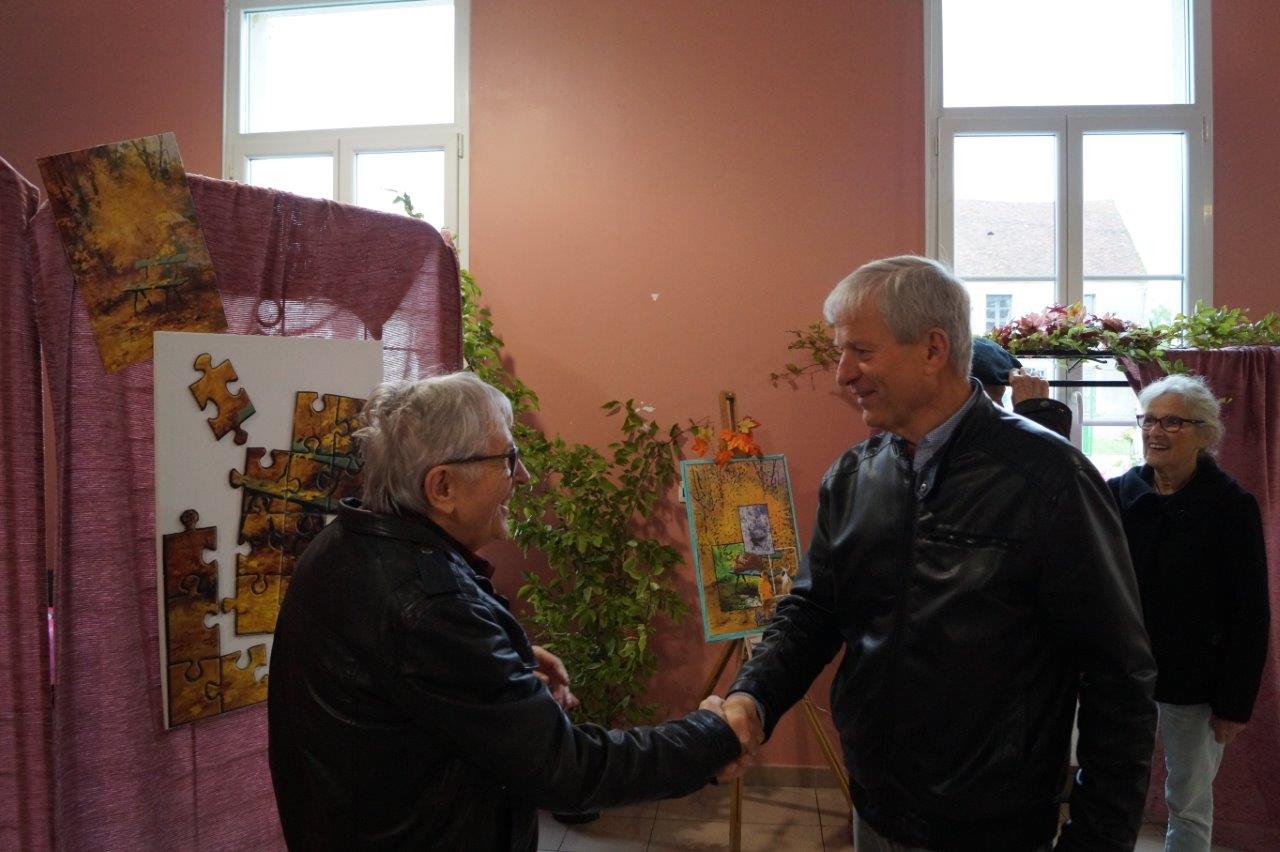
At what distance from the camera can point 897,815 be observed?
4.45 feet

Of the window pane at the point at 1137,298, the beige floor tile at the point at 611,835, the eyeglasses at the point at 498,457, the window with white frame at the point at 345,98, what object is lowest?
the beige floor tile at the point at 611,835

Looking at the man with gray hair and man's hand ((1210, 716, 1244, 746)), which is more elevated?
the man with gray hair

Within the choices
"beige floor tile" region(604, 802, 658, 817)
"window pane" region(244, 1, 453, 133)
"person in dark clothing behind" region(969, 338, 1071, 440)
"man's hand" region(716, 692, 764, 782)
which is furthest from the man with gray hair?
"window pane" region(244, 1, 453, 133)

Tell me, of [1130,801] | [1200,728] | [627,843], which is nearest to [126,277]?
[1130,801]

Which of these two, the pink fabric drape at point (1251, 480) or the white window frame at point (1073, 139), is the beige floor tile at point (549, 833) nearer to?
the pink fabric drape at point (1251, 480)

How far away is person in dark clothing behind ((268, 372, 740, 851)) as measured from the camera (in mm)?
1108

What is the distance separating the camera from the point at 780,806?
3.42m

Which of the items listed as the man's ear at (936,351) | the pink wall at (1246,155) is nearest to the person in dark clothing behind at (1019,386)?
the man's ear at (936,351)

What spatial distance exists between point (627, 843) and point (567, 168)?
9.28ft

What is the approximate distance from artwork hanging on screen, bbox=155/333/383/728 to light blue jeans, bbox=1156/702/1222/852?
2444mm

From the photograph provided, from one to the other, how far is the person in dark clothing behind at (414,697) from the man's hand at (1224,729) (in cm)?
200

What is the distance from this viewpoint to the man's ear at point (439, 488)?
1.26 meters

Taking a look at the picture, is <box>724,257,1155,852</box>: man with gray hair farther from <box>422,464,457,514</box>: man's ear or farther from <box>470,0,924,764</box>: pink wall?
<box>470,0,924,764</box>: pink wall

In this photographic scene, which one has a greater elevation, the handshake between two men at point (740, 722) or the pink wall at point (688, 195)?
the pink wall at point (688, 195)
